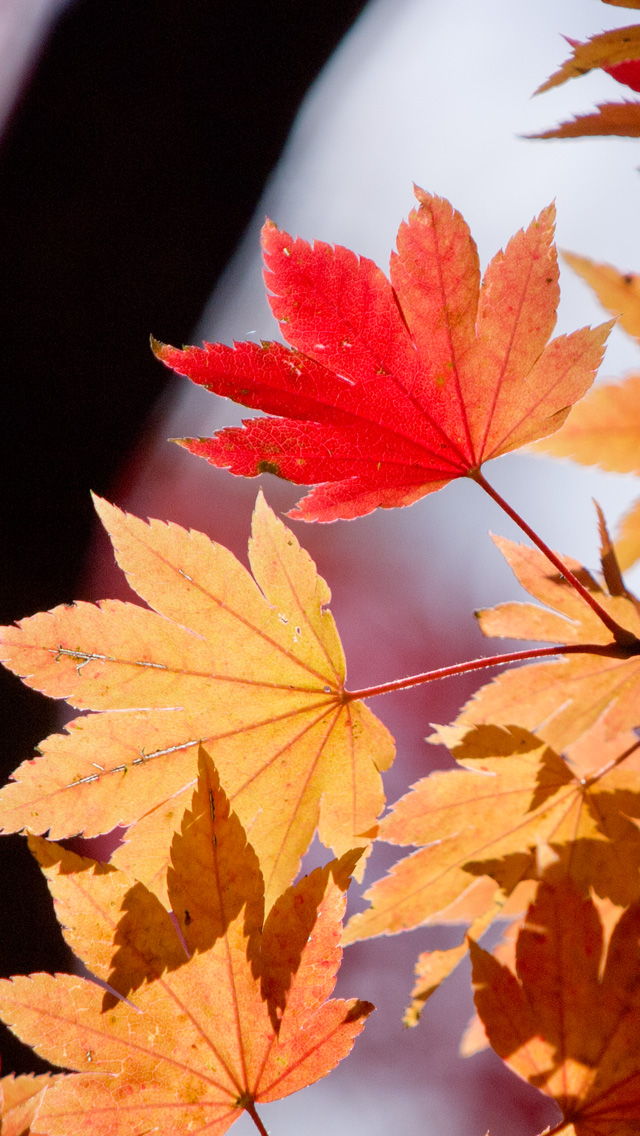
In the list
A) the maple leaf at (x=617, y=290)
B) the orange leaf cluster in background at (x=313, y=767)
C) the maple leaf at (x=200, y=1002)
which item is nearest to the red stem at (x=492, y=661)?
the orange leaf cluster in background at (x=313, y=767)

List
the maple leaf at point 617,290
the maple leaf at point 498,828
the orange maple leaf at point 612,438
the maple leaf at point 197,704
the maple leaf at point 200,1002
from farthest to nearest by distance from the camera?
the orange maple leaf at point 612,438, the maple leaf at point 617,290, the maple leaf at point 498,828, the maple leaf at point 197,704, the maple leaf at point 200,1002

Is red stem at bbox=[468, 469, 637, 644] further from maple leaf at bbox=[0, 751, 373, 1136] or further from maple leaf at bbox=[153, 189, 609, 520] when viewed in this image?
maple leaf at bbox=[0, 751, 373, 1136]

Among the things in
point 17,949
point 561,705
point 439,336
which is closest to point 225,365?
point 439,336

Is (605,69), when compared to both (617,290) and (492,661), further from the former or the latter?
(492,661)

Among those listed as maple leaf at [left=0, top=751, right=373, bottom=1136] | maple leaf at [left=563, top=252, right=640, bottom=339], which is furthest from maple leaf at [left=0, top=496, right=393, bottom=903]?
maple leaf at [left=563, top=252, right=640, bottom=339]

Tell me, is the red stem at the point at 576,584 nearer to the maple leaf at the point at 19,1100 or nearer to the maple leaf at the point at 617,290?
the maple leaf at the point at 617,290

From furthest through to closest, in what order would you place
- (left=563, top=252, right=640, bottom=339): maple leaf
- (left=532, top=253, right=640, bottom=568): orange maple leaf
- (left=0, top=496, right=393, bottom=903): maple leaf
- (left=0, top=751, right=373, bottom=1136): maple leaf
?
(left=532, top=253, right=640, bottom=568): orange maple leaf, (left=563, top=252, right=640, bottom=339): maple leaf, (left=0, top=496, right=393, bottom=903): maple leaf, (left=0, top=751, right=373, bottom=1136): maple leaf

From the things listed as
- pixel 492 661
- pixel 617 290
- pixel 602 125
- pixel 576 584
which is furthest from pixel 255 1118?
pixel 617 290
